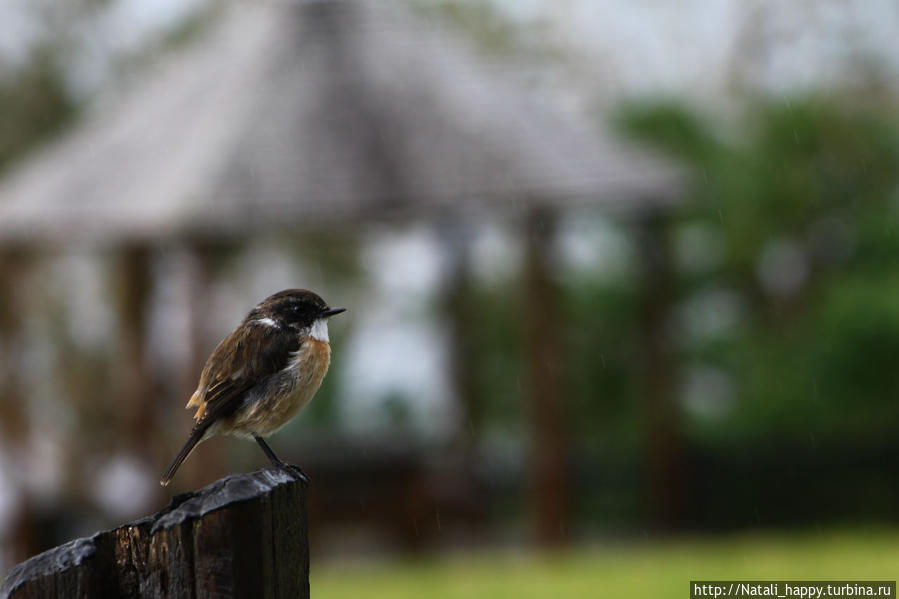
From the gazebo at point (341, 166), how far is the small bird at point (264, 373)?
8.31 meters

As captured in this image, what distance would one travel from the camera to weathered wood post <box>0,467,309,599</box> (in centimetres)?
235

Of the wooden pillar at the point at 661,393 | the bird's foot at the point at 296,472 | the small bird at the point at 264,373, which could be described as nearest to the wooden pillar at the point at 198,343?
the wooden pillar at the point at 661,393

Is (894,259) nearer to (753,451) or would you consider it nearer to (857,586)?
A: (753,451)

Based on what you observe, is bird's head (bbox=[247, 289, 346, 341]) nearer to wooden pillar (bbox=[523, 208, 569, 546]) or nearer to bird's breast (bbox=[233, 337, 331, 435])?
bird's breast (bbox=[233, 337, 331, 435])

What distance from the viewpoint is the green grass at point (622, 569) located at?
10.2 meters

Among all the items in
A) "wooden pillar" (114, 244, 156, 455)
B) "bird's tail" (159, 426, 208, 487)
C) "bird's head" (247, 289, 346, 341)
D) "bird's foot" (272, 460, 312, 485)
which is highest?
"wooden pillar" (114, 244, 156, 455)

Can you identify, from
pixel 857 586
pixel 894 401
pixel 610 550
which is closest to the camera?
pixel 857 586

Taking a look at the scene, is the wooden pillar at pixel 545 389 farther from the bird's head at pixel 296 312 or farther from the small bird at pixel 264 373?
the small bird at pixel 264 373

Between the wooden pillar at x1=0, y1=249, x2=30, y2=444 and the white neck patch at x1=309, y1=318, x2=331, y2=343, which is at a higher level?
the wooden pillar at x1=0, y1=249, x2=30, y2=444

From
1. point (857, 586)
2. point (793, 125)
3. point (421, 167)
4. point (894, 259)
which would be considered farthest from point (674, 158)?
point (857, 586)

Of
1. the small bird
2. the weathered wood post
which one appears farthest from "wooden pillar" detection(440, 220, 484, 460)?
the weathered wood post

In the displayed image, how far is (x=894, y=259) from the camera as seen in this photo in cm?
1775

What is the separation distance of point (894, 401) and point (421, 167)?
7304 mm

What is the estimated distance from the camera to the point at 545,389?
13.6 metres
